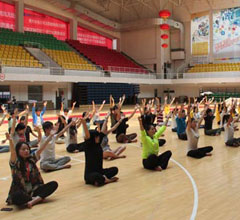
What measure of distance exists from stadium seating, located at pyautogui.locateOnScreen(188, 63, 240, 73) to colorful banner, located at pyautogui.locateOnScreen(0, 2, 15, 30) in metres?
16.8

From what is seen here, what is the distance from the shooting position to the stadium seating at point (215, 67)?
2782 centimetres

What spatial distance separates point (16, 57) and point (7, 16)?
573cm

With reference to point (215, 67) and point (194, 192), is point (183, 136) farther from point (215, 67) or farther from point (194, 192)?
point (215, 67)

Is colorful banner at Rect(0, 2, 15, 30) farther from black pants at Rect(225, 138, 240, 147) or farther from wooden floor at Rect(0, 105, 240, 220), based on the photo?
black pants at Rect(225, 138, 240, 147)

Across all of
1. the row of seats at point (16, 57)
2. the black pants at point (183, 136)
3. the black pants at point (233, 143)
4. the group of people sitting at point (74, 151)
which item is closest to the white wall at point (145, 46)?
the row of seats at point (16, 57)

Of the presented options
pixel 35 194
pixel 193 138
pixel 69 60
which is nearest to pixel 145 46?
pixel 69 60

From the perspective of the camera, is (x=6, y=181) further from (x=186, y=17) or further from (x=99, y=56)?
(x=186, y=17)

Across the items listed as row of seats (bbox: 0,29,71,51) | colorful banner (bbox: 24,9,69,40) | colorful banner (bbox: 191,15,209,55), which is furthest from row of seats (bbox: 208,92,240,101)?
colorful banner (bbox: 24,9,69,40)

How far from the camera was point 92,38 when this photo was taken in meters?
32.4

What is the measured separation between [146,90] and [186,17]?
8.52m


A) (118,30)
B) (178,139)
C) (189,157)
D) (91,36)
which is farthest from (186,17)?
(189,157)

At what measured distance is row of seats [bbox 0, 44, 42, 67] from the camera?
19486 mm

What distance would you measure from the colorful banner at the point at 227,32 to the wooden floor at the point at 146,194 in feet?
80.2

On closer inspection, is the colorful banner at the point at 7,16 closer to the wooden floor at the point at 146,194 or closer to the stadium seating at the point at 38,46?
the stadium seating at the point at 38,46
